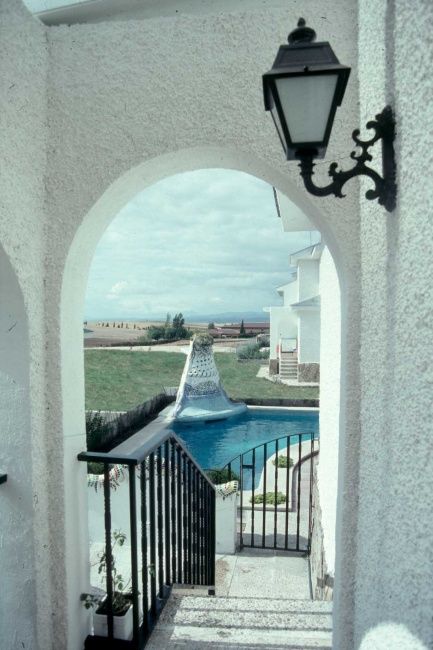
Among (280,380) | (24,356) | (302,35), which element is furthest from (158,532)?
(280,380)

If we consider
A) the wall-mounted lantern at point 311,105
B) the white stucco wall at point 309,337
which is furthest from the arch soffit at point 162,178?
the white stucco wall at point 309,337

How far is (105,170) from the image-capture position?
Result: 7.61 ft

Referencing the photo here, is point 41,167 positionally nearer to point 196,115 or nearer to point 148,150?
point 148,150

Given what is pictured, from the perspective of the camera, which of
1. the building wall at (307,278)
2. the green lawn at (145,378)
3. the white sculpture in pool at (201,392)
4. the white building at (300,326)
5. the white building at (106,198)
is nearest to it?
the white building at (106,198)

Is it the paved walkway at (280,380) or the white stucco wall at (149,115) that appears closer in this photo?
the white stucco wall at (149,115)

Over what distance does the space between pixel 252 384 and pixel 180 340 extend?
47.5ft

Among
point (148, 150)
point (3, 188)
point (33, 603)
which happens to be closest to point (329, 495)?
point (33, 603)

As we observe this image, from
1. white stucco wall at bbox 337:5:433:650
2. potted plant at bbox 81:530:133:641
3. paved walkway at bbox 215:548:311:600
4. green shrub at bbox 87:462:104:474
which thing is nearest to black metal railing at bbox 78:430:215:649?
potted plant at bbox 81:530:133:641

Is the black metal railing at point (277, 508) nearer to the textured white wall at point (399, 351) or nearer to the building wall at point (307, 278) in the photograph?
the textured white wall at point (399, 351)

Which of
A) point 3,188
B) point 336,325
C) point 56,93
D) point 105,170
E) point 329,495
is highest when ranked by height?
point 56,93

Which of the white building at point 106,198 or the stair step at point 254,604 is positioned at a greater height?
the white building at point 106,198

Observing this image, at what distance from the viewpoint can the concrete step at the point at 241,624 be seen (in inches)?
102

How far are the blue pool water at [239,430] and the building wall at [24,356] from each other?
40.7 ft

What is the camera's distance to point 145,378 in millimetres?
29031
